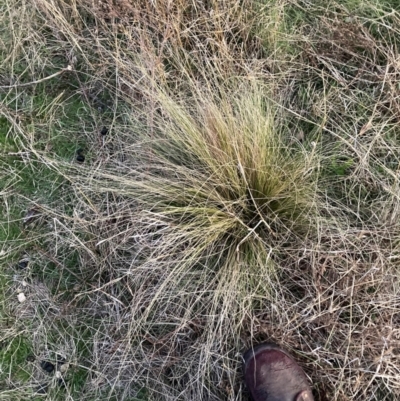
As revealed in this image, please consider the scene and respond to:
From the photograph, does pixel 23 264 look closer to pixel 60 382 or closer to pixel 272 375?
pixel 60 382

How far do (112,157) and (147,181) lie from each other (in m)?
0.24

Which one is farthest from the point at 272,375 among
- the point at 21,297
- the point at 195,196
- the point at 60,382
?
the point at 21,297

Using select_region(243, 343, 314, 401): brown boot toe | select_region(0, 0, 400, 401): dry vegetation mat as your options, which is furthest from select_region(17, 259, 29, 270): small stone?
select_region(243, 343, 314, 401): brown boot toe

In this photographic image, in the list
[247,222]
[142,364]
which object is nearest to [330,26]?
[247,222]

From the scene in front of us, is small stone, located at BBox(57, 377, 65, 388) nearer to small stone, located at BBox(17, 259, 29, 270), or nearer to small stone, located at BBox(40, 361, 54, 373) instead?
small stone, located at BBox(40, 361, 54, 373)

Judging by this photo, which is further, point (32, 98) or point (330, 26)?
point (32, 98)

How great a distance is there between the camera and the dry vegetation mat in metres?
1.47

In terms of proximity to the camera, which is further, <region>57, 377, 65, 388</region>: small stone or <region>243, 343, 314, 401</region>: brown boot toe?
<region>57, 377, 65, 388</region>: small stone

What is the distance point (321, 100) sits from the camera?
5.47 ft

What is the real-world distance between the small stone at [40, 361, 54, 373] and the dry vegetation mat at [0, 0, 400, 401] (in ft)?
0.04

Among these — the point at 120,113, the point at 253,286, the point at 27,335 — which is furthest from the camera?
the point at 120,113

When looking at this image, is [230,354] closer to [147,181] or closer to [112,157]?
[147,181]

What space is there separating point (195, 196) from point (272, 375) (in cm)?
57

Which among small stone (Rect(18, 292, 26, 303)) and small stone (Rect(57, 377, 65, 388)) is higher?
small stone (Rect(18, 292, 26, 303))
